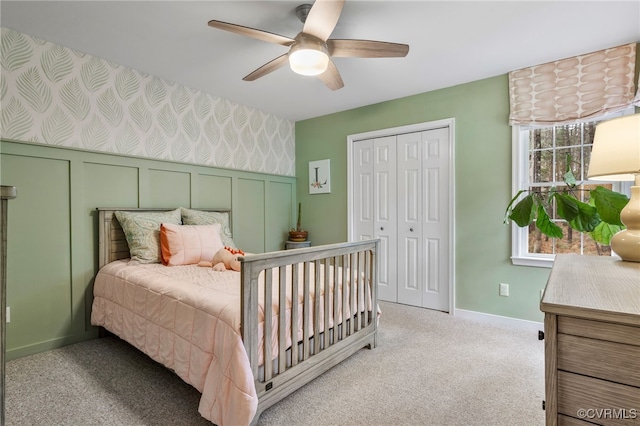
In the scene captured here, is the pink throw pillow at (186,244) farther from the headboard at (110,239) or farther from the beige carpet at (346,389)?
Answer: the beige carpet at (346,389)

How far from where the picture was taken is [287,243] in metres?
4.19

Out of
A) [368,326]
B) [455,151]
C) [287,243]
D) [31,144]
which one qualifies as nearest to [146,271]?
[31,144]

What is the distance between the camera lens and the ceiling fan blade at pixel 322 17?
62.4 inches

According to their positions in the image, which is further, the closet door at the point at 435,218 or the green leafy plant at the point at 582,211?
the closet door at the point at 435,218

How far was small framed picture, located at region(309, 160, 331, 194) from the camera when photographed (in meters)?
4.24

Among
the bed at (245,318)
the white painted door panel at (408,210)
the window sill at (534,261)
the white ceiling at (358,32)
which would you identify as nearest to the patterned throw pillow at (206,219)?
the bed at (245,318)

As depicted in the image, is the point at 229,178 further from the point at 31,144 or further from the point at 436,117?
the point at 436,117

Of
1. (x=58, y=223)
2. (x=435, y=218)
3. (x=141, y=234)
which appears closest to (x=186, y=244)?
(x=141, y=234)

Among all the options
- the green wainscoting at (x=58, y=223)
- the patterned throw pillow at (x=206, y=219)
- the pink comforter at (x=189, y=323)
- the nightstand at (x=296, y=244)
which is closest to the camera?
the pink comforter at (x=189, y=323)

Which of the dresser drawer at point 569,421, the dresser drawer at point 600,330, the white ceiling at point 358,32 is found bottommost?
the dresser drawer at point 569,421

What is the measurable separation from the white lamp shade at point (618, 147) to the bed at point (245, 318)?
1.38 m

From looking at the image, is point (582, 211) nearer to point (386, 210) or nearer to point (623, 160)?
point (623, 160)

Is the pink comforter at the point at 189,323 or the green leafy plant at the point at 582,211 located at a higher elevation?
the green leafy plant at the point at 582,211

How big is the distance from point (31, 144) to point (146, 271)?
1283mm
